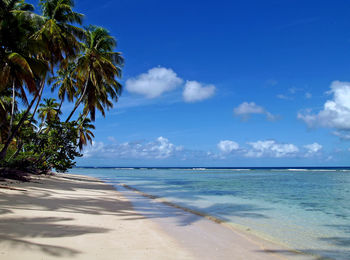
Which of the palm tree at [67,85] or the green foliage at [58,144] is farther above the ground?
the palm tree at [67,85]

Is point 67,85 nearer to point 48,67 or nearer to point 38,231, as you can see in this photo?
point 48,67

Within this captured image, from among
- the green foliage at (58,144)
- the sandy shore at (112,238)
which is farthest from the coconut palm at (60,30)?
the sandy shore at (112,238)

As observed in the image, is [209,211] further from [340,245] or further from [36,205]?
[36,205]

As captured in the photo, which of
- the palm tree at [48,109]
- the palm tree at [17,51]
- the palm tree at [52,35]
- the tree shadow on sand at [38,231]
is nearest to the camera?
the tree shadow on sand at [38,231]

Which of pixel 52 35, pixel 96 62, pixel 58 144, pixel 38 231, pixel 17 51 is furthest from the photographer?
pixel 58 144

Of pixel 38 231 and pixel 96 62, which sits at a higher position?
pixel 96 62

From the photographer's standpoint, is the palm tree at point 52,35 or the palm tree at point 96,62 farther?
the palm tree at point 96,62

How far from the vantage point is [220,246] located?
5781mm

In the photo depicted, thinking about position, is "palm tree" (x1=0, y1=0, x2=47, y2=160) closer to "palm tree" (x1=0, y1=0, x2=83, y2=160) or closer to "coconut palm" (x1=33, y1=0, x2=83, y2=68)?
"palm tree" (x1=0, y1=0, x2=83, y2=160)

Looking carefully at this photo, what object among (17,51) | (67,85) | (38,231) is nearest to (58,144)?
(67,85)

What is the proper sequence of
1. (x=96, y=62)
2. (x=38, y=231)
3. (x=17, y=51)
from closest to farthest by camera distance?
(x=38, y=231), (x=17, y=51), (x=96, y=62)

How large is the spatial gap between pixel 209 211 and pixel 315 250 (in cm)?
538

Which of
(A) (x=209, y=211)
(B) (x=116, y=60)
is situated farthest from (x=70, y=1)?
(A) (x=209, y=211)

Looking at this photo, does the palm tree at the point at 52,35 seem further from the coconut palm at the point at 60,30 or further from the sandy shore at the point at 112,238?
the sandy shore at the point at 112,238
